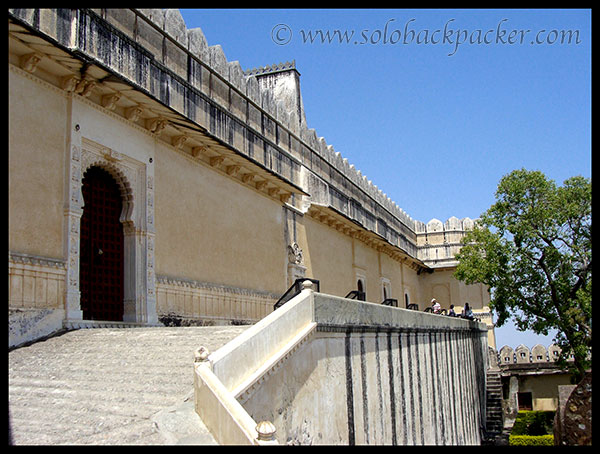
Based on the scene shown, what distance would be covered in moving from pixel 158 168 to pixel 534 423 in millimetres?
22081

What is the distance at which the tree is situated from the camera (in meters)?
21.6

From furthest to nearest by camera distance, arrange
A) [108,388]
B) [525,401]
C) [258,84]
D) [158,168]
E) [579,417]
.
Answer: [525,401], [258,84], [158,168], [108,388], [579,417]

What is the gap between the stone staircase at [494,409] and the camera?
81.6 ft

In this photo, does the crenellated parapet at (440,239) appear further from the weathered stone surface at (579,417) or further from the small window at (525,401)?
the weathered stone surface at (579,417)

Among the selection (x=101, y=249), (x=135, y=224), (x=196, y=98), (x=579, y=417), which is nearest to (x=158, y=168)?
(x=135, y=224)

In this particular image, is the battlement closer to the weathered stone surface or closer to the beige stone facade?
the beige stone facade

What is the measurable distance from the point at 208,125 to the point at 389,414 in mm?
6875

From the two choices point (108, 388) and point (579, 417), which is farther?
point (108, 388)

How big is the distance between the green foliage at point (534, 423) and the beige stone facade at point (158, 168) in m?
12.2

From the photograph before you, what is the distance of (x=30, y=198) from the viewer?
9672 mm

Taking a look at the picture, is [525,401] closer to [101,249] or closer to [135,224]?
[135,224]

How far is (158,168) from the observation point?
1288 cm

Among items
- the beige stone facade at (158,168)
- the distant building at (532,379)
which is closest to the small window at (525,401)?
the distant building at (532,379)
